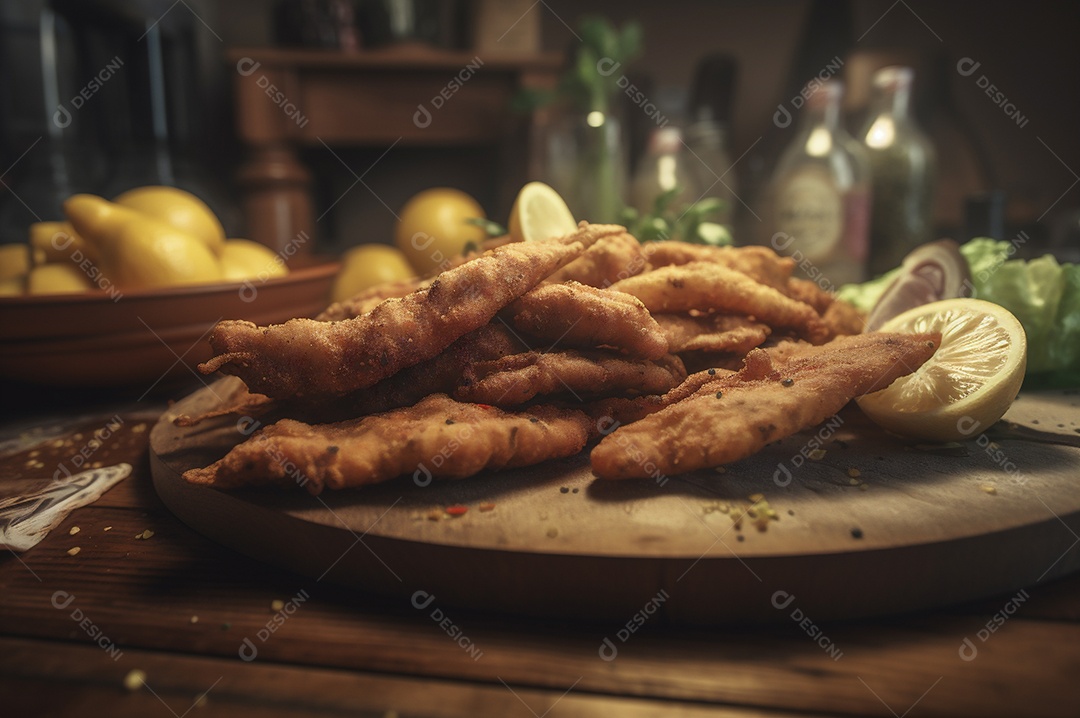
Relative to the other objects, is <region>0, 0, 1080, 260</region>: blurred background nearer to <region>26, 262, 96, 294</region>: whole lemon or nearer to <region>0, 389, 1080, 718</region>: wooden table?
<region>26, 262, 96, 294</region>: whole lemon

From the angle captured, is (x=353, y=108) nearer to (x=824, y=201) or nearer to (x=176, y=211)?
(x=176, y=211)

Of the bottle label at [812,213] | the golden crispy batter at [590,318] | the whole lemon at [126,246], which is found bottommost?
the whole lemon at [126,246]

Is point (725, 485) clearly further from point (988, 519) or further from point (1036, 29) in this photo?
point (1036, 29)

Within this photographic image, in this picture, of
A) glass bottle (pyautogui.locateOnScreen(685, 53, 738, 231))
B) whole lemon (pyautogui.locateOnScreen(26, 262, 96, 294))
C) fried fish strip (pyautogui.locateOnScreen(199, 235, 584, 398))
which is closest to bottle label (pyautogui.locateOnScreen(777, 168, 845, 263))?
glass bottle (pyautogui.locateOnScreen(685, 53, 738, 231))

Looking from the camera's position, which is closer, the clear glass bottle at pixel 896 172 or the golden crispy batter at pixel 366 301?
the golden crispy batter at pixel 366 301

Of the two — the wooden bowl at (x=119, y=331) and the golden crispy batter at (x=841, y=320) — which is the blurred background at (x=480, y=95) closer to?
the wooden bowl at (x=119, y=331)

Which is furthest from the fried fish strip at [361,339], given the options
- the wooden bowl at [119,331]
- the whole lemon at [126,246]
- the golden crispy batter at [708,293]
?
the whole lemon at [126,246]

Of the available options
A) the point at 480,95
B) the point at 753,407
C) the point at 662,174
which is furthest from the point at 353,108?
the point at 753,407
